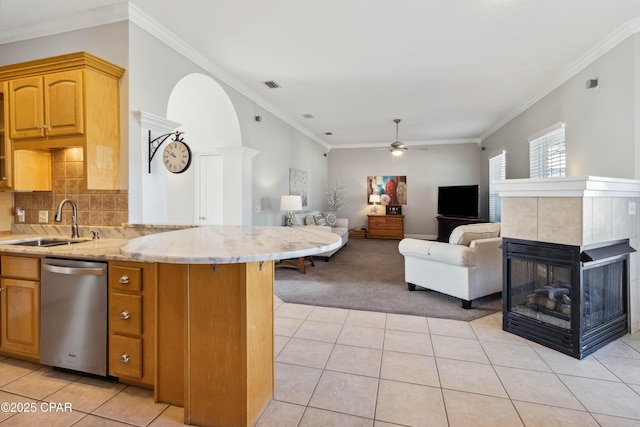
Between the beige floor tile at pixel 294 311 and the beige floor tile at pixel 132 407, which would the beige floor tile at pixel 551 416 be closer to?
the beige floor tile at pixel 294 311

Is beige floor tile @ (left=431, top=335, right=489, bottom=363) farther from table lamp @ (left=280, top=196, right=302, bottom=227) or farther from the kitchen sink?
table lamp @ (left=280, top=196, right=302, bottom=227)

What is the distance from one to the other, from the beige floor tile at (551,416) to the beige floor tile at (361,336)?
102 centimetres

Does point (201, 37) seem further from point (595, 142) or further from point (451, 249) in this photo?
point (595, 142)

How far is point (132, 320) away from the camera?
6.23ft

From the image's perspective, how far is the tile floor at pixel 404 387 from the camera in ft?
5.57

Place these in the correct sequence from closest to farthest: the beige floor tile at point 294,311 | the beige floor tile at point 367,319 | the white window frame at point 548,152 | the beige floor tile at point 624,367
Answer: the beige floor tile at point 624,367, the beige floor tile at point 367,319, the beige floor tile at point 294,311, the white window frame at point 548,152

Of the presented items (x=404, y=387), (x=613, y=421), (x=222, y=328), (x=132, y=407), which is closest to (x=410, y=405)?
(x=404, y=387)

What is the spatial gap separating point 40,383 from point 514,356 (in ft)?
11.0

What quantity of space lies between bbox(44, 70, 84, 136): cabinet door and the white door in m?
2.72

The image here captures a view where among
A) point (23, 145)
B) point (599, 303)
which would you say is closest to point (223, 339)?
point (23, 145)

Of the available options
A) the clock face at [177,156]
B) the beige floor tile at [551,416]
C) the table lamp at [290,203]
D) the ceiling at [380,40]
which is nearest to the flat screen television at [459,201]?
the ceiling at [380,40]

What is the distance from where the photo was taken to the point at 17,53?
305cm

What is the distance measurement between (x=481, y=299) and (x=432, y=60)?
2.95m

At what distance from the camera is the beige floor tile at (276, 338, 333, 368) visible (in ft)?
7.52
